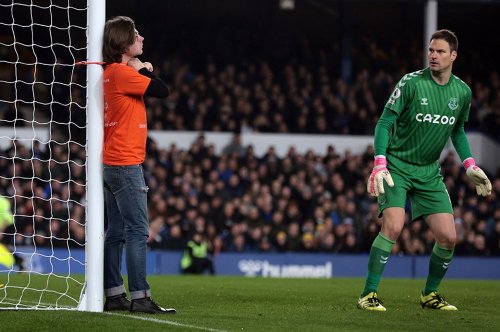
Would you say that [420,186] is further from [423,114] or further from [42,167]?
[42,167]

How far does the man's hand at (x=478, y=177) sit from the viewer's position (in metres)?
8.39

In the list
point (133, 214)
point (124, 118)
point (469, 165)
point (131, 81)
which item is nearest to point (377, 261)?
point (469, 165)

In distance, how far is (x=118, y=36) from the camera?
24.1 feet

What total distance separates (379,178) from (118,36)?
2.32 m

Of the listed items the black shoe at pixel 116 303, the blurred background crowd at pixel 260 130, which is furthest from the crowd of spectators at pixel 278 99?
the black shoe at pixel 116 303

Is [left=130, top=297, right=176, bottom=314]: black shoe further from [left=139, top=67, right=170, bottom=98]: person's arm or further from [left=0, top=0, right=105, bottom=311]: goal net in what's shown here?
[left=139, top=67, right=170, bottom=98]: person's arm

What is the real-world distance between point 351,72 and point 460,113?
18.6m

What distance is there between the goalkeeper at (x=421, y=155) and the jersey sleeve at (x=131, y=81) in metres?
2.00

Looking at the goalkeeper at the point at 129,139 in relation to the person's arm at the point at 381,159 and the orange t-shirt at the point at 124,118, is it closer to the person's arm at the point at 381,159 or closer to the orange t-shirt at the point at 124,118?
the orange t-shirt at the point at 124,118

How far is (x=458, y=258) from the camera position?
19.4 metres

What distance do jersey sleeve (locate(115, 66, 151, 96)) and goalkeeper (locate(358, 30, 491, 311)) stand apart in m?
2.00

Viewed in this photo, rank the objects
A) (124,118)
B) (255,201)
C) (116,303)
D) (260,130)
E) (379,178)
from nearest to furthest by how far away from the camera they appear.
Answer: (124,118), (116,303), (379,178), (255,201), (260,130)

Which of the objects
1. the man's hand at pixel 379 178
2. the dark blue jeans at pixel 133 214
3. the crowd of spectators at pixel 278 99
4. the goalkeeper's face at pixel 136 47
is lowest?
the dark blue jeans at pixel 133 214

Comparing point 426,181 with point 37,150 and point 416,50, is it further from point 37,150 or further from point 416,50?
point 416,50
